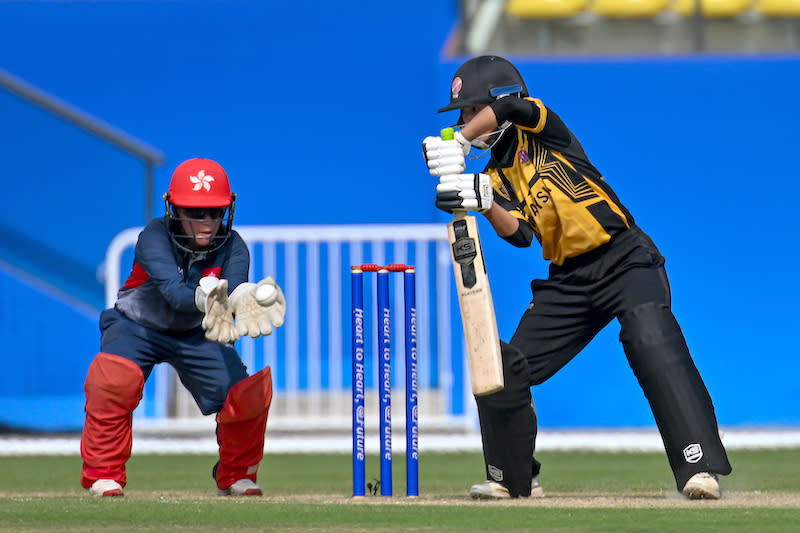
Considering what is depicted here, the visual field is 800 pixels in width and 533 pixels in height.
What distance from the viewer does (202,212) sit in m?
5.33

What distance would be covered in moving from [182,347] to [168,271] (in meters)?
0.34

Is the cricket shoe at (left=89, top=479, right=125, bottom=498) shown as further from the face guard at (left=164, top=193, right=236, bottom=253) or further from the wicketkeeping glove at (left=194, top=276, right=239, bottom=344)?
the face guard at (left=164, top=193, right=236, bottom=253)

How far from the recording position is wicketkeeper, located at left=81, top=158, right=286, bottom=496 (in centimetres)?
512

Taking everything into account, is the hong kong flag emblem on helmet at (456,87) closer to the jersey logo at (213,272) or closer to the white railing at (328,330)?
the jersey logo at (213,272)

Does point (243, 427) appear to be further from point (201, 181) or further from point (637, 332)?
point (637, 332)

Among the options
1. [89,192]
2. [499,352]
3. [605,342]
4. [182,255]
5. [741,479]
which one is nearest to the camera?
[499,352]

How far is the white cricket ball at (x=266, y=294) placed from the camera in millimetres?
4910

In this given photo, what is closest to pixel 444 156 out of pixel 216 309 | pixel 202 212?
pixel 216 309

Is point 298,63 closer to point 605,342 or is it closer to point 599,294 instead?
point 605,342

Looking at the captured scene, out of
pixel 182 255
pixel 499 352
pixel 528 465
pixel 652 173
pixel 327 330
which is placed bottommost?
Result: pixel 528 465

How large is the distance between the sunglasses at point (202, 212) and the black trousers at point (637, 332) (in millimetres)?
1210

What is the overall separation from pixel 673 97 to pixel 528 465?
4898 millimetres

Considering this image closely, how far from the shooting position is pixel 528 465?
4.97 m

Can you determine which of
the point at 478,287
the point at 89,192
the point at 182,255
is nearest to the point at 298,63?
the point at 89,192
